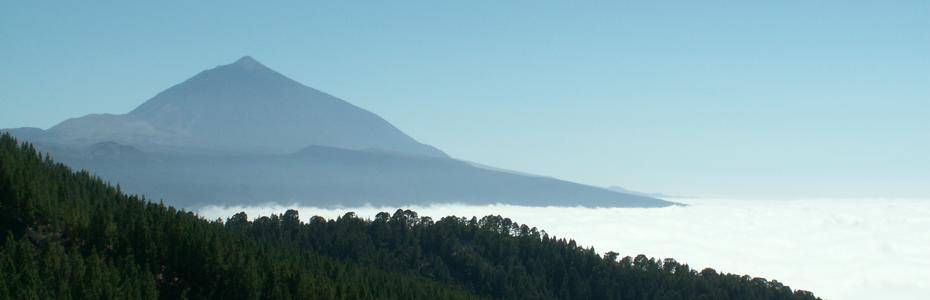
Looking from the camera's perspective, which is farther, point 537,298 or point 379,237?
point 379,237

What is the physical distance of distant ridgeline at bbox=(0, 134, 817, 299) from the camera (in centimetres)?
5284

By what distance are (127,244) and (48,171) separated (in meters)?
26.3

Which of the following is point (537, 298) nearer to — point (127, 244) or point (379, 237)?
point (379, 237)

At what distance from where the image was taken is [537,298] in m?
105

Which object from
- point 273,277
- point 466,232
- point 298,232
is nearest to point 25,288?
point 273,277

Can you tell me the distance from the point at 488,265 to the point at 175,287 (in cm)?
5767

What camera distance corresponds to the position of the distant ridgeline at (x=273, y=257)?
5284cm

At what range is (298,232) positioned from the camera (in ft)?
364

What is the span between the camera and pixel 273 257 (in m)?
73.7

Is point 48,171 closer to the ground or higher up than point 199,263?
higher up

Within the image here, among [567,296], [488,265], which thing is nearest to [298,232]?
[488,265]

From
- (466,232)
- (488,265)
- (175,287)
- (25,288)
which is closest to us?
(25,288)

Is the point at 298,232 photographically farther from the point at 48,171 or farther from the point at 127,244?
the point at 127,244

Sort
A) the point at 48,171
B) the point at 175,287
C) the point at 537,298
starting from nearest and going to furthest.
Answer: the point at 175,287, the point at 48,171, the point at 537,298
